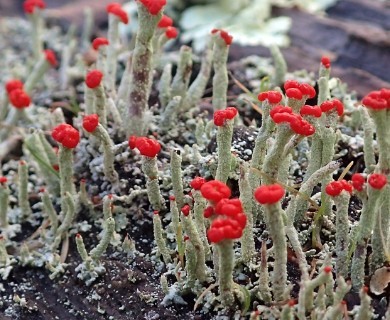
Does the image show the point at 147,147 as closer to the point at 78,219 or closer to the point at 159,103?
the point at 78,219

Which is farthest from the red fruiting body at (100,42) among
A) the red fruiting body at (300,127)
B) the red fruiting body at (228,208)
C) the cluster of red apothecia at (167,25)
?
the red fruiting body at (228,208)

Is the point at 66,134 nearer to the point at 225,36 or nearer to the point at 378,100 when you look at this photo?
the point at 225,36

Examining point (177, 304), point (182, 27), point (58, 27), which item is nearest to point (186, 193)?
point (177, 304)

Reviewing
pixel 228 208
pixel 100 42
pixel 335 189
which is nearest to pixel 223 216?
pixel 228 208

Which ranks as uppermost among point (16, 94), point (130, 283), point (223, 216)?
point (16, 94)

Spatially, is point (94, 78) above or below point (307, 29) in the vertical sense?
below

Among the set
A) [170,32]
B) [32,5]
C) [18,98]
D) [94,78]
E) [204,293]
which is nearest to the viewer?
[204,293]

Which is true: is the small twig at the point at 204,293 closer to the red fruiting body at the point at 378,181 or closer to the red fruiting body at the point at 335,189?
the red fruiting body at the point at 335,189
